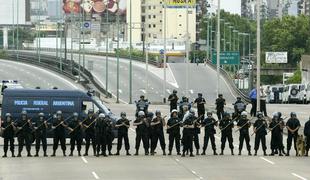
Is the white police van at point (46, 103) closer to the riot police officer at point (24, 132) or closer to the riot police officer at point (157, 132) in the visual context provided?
the riot police officer at point (24, 132)

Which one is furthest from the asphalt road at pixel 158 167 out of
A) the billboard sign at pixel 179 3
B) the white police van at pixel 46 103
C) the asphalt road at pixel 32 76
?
the asphalt road at pixel 32 76

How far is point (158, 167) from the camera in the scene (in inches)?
1230

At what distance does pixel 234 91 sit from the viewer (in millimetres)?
108375

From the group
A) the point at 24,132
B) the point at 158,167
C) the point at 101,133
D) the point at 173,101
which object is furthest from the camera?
the point at 173,101

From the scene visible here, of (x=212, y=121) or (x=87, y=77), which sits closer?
(x=212, y=121)

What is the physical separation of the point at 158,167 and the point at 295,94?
61.8 metres

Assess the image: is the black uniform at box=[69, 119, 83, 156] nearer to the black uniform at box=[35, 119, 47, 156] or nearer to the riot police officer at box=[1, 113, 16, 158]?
the black uniform at box=[35, 119, 47, 156]

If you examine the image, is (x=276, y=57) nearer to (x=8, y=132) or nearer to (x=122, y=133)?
(x=122, y=133)

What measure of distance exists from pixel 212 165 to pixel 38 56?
117 m

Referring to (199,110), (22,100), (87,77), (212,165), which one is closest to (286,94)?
(87,77)

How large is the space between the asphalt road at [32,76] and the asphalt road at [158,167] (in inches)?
2735

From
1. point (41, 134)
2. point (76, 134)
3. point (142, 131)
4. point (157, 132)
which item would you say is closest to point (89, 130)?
point (76, 134)

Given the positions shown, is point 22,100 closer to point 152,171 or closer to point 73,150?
point 73,150

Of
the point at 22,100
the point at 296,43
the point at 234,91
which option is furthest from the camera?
the point at 296,43
